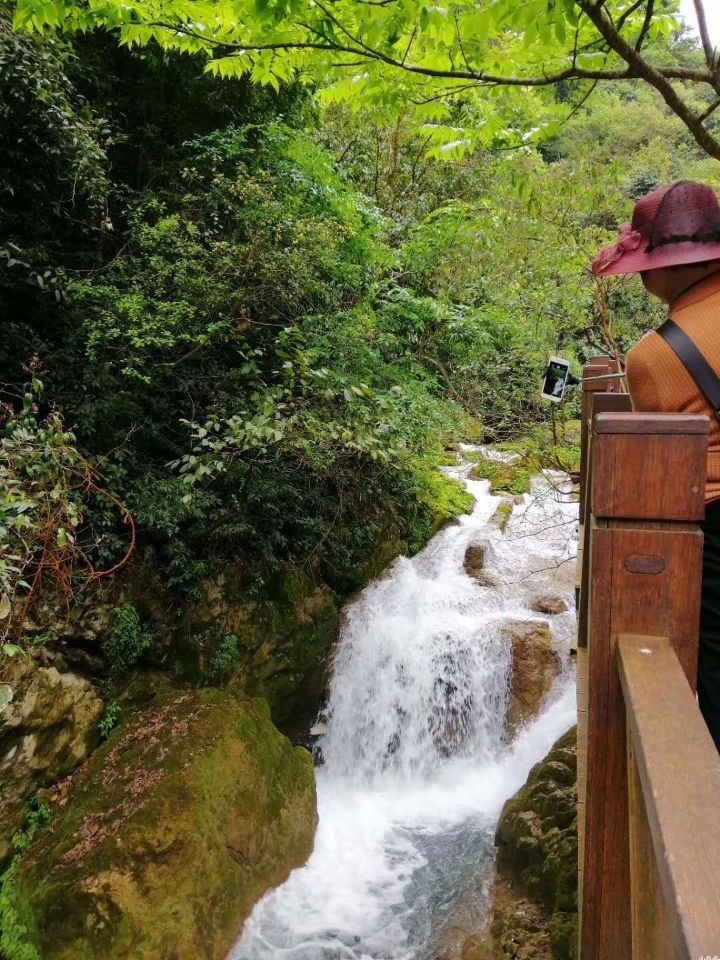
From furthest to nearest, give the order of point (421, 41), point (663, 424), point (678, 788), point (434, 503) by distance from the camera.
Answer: point (434, 503) < point (421, 41) < point (663, 424) < point (678, 788)

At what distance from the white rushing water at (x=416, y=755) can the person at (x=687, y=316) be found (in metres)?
4.57

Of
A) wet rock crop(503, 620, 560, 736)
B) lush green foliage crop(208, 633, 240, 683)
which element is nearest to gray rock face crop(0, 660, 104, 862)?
lush green foliage crop(208, 633, 240, 683)

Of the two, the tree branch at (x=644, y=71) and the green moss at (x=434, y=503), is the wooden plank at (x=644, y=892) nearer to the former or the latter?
the tree branch at (x=644, y=71)

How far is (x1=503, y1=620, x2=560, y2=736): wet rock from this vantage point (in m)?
6.87

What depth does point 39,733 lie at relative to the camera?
5074 mm

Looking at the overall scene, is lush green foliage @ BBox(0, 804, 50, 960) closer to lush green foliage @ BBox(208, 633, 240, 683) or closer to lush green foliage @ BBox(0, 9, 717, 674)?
lush green foliage @ BBox(0, 9, 717, 674)

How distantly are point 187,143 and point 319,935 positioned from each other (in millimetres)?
7621

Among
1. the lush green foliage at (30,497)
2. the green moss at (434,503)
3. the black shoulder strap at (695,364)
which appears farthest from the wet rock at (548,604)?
the black shoulder strap at (695,364)

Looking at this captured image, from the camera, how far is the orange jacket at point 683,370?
146 centimetres

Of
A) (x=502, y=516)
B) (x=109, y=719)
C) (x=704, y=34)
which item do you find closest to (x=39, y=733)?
(x=109, y=719)

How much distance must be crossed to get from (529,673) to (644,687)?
6.35 meters

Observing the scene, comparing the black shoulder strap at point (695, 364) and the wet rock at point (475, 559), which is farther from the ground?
the black shoulder strap at point (695, 364)

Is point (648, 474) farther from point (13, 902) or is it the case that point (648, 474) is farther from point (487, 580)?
point (487, 580)

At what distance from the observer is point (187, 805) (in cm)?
478
